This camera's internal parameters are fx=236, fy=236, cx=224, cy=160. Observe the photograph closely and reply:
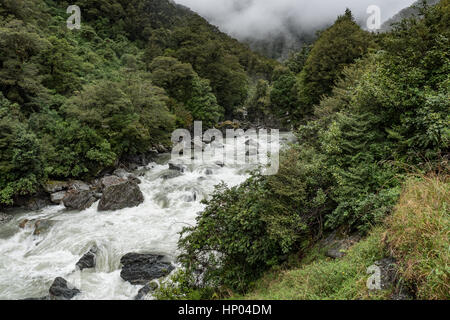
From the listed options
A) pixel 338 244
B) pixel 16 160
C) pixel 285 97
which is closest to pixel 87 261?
pixel 16 160

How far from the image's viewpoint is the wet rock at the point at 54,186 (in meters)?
12.4

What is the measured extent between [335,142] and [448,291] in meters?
4.58

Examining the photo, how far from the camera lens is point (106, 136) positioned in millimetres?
15672

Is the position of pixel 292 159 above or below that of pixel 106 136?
below

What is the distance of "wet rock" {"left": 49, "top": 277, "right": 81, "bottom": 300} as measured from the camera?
6.77 metres

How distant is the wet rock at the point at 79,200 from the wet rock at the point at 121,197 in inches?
34.3

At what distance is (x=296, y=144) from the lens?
8961 mm

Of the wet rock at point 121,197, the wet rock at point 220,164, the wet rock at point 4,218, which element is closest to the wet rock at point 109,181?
the wet rock at point 121,197

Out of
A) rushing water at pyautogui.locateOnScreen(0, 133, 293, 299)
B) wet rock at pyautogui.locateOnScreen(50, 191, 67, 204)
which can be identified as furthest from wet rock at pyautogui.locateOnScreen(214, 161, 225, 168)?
wet rock at pyautogui.locateOnScreen(50, 191, 67, 204)

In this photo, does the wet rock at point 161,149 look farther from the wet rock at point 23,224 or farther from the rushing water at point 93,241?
the wet rock at point 23,224

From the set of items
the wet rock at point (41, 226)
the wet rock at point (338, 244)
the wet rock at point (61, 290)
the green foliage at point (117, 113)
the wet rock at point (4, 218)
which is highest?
the green foliage at point (117, 113)

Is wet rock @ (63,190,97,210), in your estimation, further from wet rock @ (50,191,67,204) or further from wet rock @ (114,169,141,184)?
wet rock @ (114,169,141,184)

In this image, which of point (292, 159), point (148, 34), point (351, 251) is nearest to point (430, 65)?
point (292, 159)
